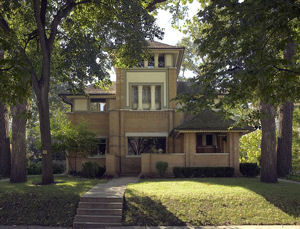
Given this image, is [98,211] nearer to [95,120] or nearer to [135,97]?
[135,97]

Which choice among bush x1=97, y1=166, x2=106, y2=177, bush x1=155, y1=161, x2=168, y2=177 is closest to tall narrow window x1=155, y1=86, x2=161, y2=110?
bush x1=155, y1=161, x2=168, y2=177

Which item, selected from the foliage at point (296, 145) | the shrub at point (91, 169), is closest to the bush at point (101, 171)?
the shrub at point (91, 169)

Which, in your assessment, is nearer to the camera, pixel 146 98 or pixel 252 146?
pixel 146 98

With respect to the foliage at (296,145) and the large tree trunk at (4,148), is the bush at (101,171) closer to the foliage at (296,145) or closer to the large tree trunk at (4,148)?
the large tree trunk at (4,148)

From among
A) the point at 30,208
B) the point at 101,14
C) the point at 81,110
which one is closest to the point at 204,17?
the point at 101,14

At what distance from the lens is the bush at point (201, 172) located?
19.2 m

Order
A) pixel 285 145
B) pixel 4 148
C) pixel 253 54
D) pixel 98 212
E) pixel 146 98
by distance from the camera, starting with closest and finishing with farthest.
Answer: pixel 253 54
pixel 98 212
pixel 285 145
pixel 4 148
pixel 146 98

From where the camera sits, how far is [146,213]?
10828 millimetres

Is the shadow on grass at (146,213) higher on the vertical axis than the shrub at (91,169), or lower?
lower

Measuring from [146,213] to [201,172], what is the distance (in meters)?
9.17

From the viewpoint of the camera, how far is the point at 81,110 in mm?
24828

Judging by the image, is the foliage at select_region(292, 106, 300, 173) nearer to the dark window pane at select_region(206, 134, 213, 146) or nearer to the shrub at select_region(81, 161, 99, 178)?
the dark window pane at select_region(206, 134, 213, 146)

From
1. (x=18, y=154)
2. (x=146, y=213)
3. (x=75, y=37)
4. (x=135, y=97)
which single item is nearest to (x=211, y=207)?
(x=146, y=213)

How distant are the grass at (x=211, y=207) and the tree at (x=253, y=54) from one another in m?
3.66
